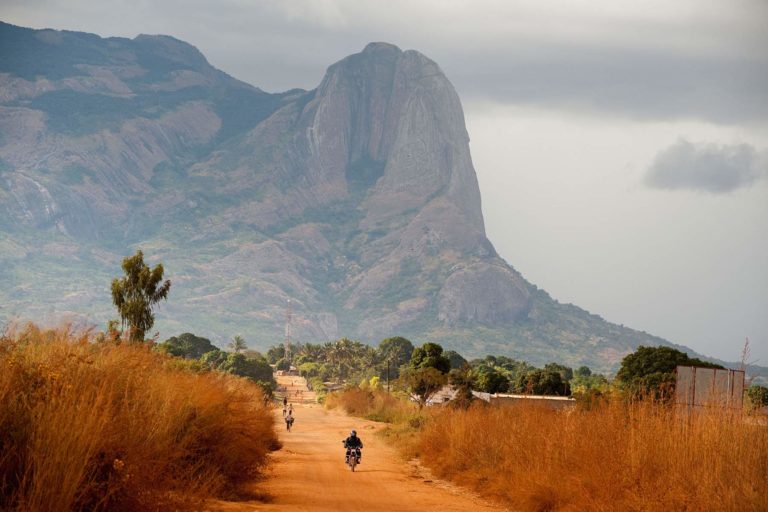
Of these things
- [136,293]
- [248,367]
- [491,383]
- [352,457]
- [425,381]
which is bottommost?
[352,457]

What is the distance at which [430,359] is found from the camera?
258 ft

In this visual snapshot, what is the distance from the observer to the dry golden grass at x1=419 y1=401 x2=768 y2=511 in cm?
1407

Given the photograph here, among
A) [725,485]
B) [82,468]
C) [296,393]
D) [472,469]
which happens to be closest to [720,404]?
[725,485]

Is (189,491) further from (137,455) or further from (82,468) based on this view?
(82,468)

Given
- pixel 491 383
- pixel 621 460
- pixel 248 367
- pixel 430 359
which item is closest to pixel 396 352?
pixel 248 367

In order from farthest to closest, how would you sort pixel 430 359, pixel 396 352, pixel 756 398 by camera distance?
pixel 396 352 < pixel 430 359 < pixel 756 398

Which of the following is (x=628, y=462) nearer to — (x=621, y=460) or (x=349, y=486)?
(x=621, y=460)

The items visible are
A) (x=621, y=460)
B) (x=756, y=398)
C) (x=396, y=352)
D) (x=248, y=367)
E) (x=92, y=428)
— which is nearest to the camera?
(x=92, y=428)

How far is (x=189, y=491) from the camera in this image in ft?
54.9

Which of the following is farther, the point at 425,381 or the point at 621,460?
the point at 425,381

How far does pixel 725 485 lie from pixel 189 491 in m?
8.35

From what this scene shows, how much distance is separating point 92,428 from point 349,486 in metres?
15.5

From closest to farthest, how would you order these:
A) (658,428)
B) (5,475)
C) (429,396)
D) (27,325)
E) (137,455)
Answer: (5,475) < (137,455) < (27,325) < (658,428) < (429,396)

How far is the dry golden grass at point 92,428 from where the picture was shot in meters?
10.8
